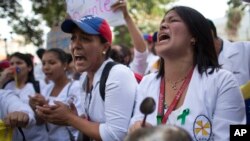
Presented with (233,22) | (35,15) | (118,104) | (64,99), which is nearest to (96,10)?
(64,99)

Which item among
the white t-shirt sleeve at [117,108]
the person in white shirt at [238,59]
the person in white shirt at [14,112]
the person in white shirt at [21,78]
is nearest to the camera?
the white t-shirt sleeve at [117,108]

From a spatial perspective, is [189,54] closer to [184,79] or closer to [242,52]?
[184,79]

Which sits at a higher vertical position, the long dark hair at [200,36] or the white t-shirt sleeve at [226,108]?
the long dark hair at [200,36]

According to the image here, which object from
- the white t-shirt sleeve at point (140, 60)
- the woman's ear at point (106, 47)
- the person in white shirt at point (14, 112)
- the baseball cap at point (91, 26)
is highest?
the baseball cap at point (91, 26)

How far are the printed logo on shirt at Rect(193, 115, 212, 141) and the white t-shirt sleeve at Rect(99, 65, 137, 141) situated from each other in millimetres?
600

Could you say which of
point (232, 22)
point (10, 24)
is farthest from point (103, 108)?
point (232, 22)

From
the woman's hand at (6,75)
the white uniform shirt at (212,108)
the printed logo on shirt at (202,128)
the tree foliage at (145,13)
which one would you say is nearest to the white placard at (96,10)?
the woman's hand at (6,75)

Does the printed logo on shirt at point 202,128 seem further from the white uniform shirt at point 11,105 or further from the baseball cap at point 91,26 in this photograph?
the white uniform shirt at point 11,105

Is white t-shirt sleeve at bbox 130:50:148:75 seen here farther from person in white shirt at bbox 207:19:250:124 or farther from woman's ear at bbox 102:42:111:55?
woman's ear at bbox 102:42:111:55

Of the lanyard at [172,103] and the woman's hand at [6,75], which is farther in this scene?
the woman's hand at [6,75]

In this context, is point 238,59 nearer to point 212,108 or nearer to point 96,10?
point 212,108

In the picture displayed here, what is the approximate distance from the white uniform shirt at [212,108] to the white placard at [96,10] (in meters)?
1.43

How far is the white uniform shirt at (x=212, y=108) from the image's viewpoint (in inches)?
86.7

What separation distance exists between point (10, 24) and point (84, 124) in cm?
414
